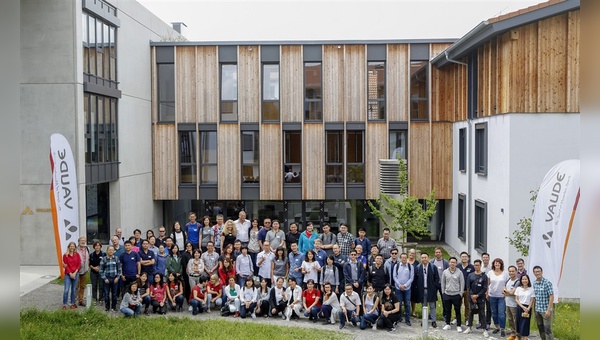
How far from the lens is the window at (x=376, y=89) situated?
22688 millimetres

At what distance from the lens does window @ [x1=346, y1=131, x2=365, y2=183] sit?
22703 millimetres

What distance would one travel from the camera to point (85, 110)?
18234 millimetres

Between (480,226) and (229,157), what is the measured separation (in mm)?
9556

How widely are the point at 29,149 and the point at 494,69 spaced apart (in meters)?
13.7

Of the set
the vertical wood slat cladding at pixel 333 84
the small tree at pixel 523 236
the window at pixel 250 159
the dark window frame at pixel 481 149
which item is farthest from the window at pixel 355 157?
the small tree at pixel 523 236

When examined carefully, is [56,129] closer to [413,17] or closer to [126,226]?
[126,226]

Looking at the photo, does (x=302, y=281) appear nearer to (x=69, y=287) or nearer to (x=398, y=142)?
(x=69, y=287)

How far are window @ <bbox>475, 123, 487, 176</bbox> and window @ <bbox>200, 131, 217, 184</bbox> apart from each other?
9720mm

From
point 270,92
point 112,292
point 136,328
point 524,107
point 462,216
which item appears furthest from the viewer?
point 270,92

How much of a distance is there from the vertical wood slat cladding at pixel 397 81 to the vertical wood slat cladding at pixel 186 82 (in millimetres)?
7382

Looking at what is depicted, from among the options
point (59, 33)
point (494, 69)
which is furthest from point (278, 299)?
point (59, 33)

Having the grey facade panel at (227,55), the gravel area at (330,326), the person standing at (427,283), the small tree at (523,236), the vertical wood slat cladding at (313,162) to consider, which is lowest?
the gravel area at (330,326)

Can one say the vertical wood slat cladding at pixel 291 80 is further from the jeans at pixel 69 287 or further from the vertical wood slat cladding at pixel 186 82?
the jeans at pixel 69 287

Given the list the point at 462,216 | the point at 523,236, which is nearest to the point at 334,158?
the point at 462,216
